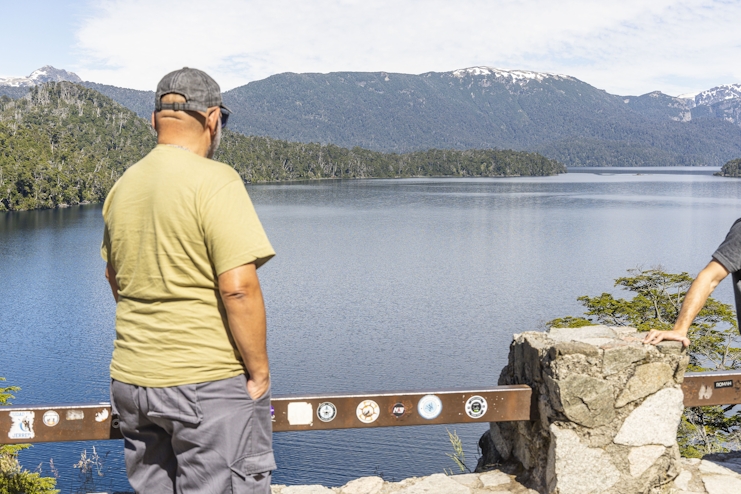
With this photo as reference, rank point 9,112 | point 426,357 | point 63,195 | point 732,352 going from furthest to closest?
point 9,112
point 63,195
point 426,357
point 732,352

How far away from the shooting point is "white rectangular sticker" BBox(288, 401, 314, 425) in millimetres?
3281

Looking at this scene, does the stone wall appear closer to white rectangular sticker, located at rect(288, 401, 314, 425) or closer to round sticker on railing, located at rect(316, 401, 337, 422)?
round sticker on railing, located at rect(316, 401, 337, 422)

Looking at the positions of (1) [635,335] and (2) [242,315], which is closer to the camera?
(2) [242,315]

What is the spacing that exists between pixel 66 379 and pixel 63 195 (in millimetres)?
74839

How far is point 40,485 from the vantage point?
590 cm

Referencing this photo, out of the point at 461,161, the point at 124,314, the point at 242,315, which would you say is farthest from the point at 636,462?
the point at 461,161

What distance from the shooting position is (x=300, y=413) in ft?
10.8

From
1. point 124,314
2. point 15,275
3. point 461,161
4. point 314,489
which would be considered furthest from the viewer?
point 461,161

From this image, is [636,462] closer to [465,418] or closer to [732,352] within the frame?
[465,418]

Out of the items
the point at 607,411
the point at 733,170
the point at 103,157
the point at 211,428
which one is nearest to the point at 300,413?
the point at 211,428

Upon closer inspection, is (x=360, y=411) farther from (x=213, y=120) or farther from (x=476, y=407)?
(x=213, y=120)

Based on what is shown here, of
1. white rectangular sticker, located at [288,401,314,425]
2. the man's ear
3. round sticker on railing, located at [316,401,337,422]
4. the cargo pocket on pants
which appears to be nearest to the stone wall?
round sticker on railing, located at [316,401,337,422]

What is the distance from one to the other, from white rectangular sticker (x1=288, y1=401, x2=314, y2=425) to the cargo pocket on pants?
111cm

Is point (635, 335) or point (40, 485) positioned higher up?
point (635, 335)
